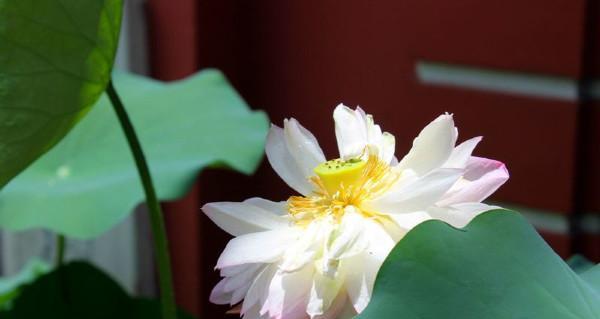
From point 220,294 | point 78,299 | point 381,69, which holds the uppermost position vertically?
point 220,294

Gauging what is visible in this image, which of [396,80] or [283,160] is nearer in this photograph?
[283,160]

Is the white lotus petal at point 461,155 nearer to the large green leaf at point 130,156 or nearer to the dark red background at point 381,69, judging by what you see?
the large green leaf at point 130,156

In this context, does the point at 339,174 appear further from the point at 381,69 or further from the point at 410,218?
the point at 381,69

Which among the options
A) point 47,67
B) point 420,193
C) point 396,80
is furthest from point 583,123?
point 420,193

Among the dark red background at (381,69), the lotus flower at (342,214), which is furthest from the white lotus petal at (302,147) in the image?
the dark red background at (381,69)

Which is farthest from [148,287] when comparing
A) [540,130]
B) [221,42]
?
[540,130]

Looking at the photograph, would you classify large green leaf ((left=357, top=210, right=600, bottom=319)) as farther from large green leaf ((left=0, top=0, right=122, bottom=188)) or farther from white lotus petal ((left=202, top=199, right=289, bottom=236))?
large green leaf ((left=0, top=0, right=122, bottom=188))

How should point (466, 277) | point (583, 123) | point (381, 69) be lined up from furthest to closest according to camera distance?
point (381, 69), point (583, 123), point (466, 277)

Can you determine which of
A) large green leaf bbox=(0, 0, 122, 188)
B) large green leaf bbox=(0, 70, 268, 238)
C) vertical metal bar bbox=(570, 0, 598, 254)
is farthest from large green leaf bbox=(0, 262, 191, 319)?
vertical metal bar bbox=(570, 0, 598, 254)
